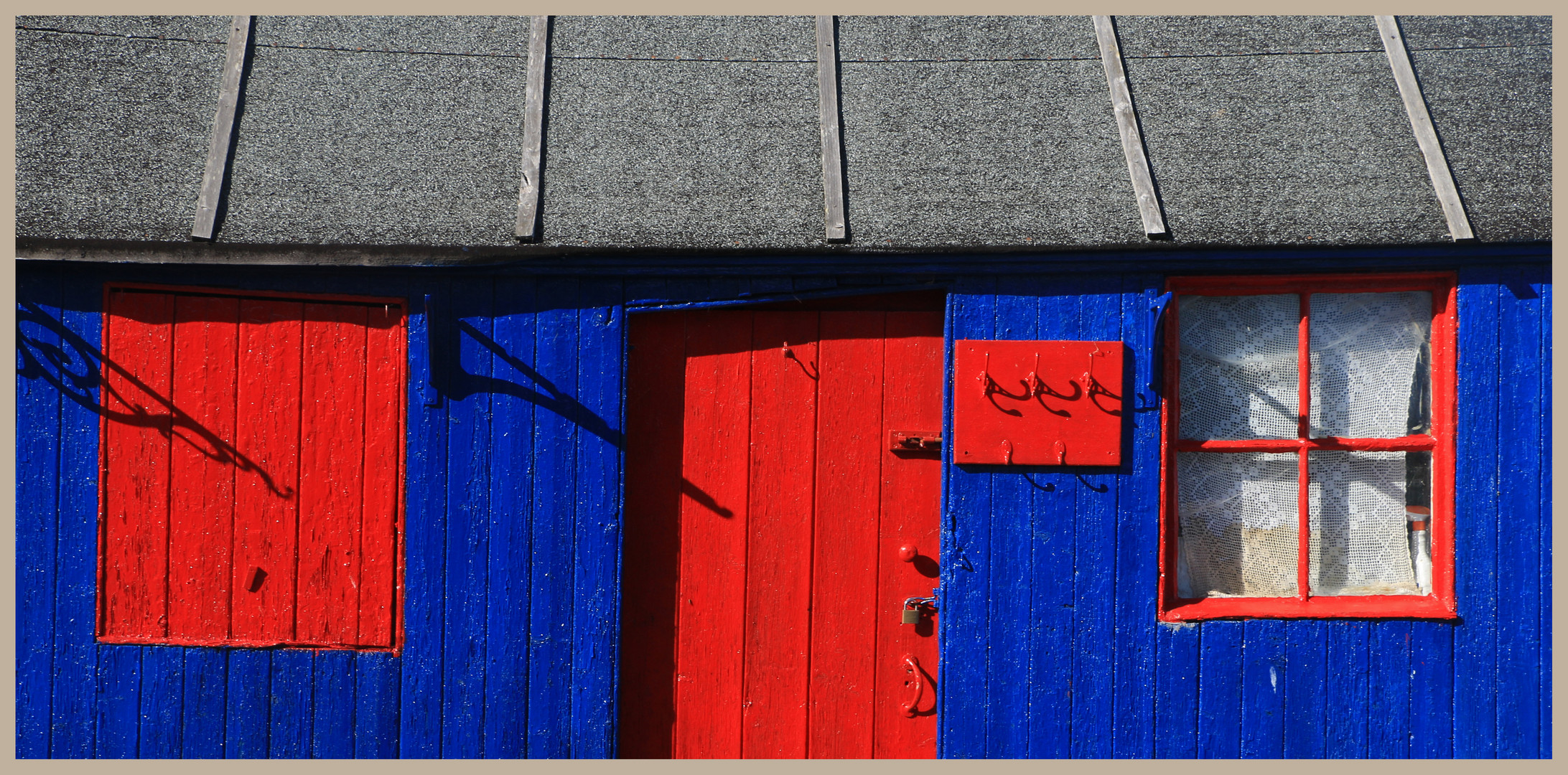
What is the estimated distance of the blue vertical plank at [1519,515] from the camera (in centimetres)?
335

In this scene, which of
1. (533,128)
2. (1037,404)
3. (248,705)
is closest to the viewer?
(1037,404)

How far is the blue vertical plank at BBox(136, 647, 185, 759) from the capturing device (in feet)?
11.4

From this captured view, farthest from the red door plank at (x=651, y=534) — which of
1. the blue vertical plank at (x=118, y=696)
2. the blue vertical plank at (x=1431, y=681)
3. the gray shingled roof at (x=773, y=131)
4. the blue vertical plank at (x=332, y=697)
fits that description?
the blue vertical plank at (x=1431, y=681)

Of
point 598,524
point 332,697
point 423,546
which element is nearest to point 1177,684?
point 598,524

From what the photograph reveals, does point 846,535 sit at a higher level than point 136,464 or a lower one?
lower

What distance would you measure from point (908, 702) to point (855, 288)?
5.50 ft

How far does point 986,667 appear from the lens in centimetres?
346

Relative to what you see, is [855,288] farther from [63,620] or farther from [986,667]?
[63,620]

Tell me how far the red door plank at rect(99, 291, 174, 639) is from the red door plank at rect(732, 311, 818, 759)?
2.29 meters

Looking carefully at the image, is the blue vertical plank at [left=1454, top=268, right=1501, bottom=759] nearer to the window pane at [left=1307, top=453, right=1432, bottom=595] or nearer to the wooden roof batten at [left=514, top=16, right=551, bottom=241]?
the window pane at [left=1307, top=453, right=1432, bottom=595]

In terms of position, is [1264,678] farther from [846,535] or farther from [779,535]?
[779,535]

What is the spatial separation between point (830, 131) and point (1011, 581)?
194cm

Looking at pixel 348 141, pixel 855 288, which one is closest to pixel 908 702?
pixel 855 288

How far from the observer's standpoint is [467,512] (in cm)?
345
